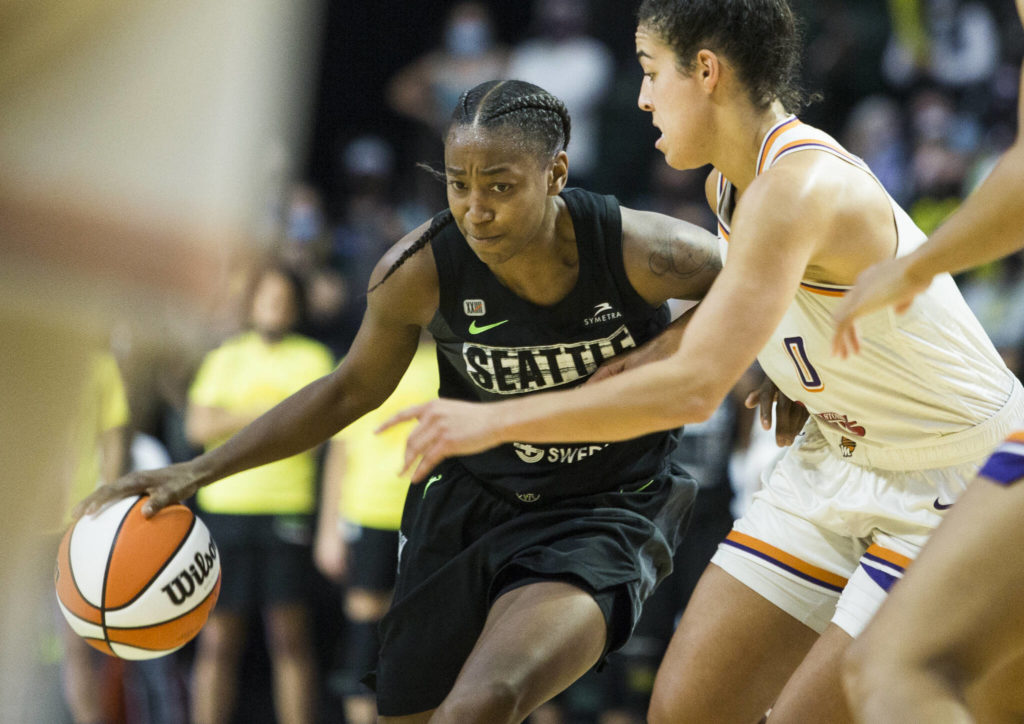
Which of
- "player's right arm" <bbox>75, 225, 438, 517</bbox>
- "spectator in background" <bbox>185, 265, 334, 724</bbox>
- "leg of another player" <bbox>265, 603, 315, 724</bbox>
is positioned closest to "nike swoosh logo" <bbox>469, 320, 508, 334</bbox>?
"player's right arm" <bbox>75, 225, 438, 517</bbox>

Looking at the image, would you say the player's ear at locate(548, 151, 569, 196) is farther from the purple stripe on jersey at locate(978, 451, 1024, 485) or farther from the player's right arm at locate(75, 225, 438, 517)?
the purple stripe on jersey at locate(978, 451, 1024, 485)

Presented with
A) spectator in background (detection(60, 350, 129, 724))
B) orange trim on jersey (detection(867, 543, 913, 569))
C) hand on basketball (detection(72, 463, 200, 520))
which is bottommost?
spectator in background (detection(60, 350, 129, 724))

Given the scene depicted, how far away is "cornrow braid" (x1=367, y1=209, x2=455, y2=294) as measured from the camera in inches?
137

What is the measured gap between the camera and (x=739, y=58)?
3018 millimetres

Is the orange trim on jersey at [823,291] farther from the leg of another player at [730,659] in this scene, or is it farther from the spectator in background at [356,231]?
the spectator in background at [356,231]

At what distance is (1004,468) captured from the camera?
2232mm

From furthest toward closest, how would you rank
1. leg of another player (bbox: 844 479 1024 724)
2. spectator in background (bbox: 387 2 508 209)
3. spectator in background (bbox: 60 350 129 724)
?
spectator in background (bbox: 387 2 508 209)
spectator in background (bbox: 60 350 129 724)
leg of another player (bbox: 844 479 1024 724)

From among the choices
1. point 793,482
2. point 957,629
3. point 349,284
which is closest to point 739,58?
point 793,482

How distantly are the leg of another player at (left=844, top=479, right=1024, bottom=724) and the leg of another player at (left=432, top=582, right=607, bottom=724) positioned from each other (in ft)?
3.24

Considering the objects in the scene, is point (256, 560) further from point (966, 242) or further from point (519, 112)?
point (966, 242)

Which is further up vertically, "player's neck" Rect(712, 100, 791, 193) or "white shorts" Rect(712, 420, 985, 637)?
"player's neck" Rect(712, 100, 791, 193)

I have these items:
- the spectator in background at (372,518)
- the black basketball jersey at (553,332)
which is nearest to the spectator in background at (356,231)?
the spectator in background at (372,518)

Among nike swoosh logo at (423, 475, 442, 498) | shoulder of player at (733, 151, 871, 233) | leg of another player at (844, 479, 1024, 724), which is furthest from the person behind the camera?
nike swoosh logo at (423, 475, 442, 498)

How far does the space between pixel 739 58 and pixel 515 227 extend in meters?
0.72
